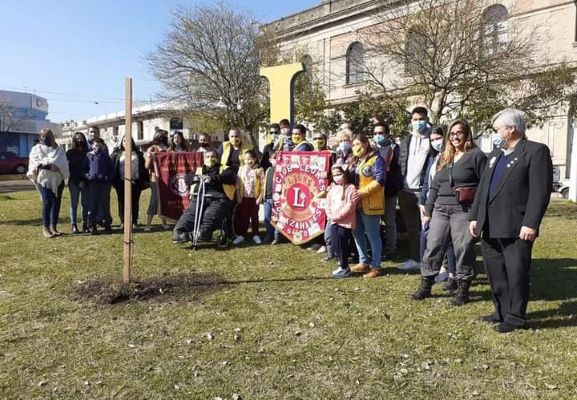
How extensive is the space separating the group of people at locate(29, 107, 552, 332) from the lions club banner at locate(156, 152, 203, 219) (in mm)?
222

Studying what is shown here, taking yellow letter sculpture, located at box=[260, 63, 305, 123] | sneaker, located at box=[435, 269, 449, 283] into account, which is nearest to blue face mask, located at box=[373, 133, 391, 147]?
sneaker, located at box=[435, 269, 449, 283]

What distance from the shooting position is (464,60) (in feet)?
37.7

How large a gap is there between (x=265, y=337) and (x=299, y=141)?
4403 millimetres

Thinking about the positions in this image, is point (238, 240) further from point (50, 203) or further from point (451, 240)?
point (451, 240)

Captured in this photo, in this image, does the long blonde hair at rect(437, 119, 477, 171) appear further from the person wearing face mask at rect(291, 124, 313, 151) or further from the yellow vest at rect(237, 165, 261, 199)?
the yellow vest at rect(237, 165, 261, 199)

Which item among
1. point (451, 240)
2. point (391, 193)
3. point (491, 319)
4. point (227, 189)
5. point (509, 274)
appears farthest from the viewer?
point (227, 189)

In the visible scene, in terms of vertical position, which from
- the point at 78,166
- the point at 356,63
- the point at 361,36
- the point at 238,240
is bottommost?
the point at 238,240

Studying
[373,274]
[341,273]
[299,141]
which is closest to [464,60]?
[299,141]

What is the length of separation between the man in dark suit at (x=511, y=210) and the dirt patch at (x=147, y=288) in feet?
9.77

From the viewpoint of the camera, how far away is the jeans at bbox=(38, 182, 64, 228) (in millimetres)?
8531

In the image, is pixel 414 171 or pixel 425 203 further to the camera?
pixel 414 171

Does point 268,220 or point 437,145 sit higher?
point 437,145

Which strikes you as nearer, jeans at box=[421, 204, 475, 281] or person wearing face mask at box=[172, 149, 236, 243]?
jeans at box=[421, 204, 475, 281]

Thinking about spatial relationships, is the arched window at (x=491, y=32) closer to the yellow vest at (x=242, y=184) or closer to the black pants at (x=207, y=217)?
the yellow vest at (x=242, y=184)
